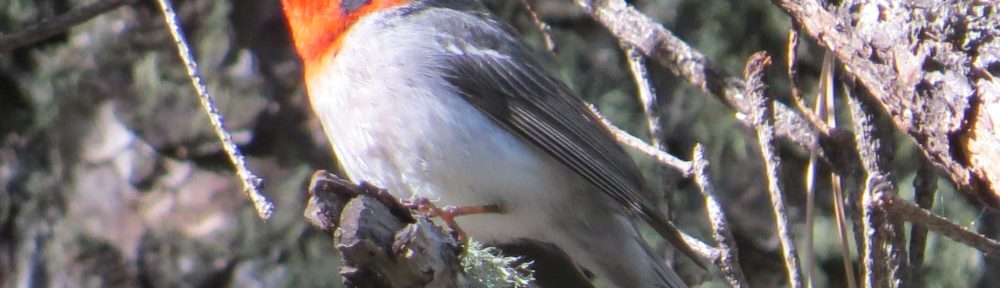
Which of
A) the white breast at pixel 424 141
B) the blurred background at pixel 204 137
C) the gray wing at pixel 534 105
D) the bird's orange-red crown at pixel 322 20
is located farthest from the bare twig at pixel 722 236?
the blurred background at pixel 204 137

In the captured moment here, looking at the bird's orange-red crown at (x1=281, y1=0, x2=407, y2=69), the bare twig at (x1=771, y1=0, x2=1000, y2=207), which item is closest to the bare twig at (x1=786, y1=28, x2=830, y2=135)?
the bare twig at (x1=771, y1=0, x2=1000, y2=207)

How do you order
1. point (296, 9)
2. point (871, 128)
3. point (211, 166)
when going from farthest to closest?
point (211, 166), point (296, 9), point (871, 128)

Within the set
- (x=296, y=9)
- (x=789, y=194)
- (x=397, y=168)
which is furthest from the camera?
(x=789, y=194)

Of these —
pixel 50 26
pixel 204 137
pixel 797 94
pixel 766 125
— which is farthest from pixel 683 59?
pixel 204 137

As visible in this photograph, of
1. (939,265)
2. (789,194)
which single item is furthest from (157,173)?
(939,265)

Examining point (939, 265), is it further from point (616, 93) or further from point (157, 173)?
point (157, 173)

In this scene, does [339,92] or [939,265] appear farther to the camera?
[939,265]

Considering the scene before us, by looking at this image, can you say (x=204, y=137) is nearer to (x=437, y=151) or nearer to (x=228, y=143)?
(x=437, y=151)

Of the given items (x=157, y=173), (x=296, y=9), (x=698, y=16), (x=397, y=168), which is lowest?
(x=157, y=173)
